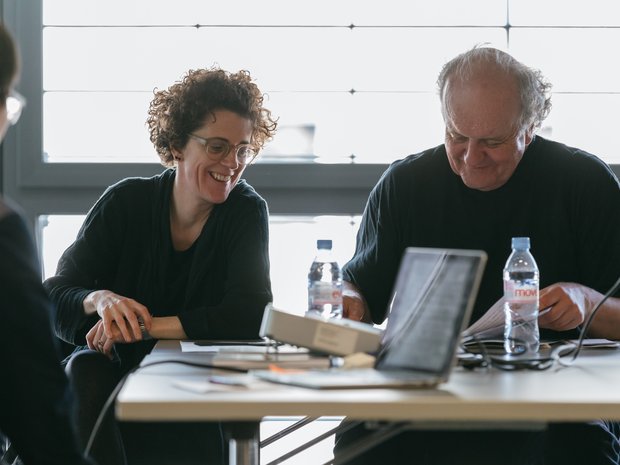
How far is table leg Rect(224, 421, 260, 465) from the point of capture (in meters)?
1.44

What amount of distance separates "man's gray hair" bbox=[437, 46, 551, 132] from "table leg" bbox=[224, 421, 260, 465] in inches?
45.3

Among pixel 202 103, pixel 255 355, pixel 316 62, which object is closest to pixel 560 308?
pixel 255 355

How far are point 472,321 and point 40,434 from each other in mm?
1295

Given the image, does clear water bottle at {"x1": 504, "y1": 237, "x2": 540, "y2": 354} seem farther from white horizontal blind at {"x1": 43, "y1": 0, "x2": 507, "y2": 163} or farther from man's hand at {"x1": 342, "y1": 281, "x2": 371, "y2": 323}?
white horizontal blind at {"x1": 43, "y1": 0, "x2": 507, "y2": 163}

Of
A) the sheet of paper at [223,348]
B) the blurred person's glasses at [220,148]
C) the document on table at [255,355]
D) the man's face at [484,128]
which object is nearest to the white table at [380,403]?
the document on table at [255,355]

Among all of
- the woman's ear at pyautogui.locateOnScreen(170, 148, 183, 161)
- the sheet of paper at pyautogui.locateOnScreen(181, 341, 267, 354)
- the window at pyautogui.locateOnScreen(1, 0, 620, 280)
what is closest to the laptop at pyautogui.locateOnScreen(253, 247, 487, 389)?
the sheet of paper at pyautogui.locateOnScreen(181, 341, 267, 354)

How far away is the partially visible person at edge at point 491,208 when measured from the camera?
88.8 inches

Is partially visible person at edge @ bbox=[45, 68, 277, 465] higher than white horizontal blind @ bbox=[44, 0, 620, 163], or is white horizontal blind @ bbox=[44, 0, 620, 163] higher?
white horizontal blind @ bbox=[44, 0, 620, 163]

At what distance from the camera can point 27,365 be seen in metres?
1.31

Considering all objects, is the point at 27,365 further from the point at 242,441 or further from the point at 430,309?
the point at 430,309

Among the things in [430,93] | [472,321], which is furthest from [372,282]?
[430,93]

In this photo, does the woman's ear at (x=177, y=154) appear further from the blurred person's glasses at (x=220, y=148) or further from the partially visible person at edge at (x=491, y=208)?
the partially visible person at edge at (x=491, y=208)

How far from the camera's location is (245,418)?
128cm

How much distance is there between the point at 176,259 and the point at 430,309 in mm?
1245
